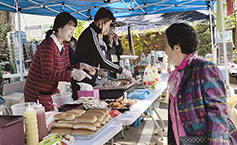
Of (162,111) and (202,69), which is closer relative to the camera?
(202,69)

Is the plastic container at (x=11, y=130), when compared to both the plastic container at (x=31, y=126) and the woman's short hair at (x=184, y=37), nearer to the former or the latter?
the plastic container at (x=31, y=126)

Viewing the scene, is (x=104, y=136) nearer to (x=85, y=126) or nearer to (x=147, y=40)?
(x=85, y=126)

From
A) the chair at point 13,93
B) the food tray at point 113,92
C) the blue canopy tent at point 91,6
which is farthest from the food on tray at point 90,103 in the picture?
the blue canopy tent at point 91,6

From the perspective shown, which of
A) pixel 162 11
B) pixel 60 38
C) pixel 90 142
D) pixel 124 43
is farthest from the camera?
pixel 124 43

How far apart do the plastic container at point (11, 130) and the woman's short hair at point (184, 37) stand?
1.12m

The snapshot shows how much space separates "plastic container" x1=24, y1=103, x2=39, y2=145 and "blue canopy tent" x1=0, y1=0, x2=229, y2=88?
3.34 m

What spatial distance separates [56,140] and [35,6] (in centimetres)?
390

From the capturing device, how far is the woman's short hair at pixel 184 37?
4.81 ft

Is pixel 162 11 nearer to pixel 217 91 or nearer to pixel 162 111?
pixel 162 111

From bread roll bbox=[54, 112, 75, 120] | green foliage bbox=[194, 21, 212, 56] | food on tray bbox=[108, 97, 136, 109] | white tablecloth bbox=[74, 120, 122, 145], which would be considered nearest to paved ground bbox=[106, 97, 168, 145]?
food on tray bbox=[108, 97, 136, 109]

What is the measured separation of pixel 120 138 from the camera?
3.74 meters

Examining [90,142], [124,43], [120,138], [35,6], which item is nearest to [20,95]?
[90,142]

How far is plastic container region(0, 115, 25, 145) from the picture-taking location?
38.5 inches

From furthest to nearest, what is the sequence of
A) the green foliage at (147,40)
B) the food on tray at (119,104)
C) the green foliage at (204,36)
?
the green foliage at (204,36) → the green foliage at (147,40) → the food on tray at (119,104)
